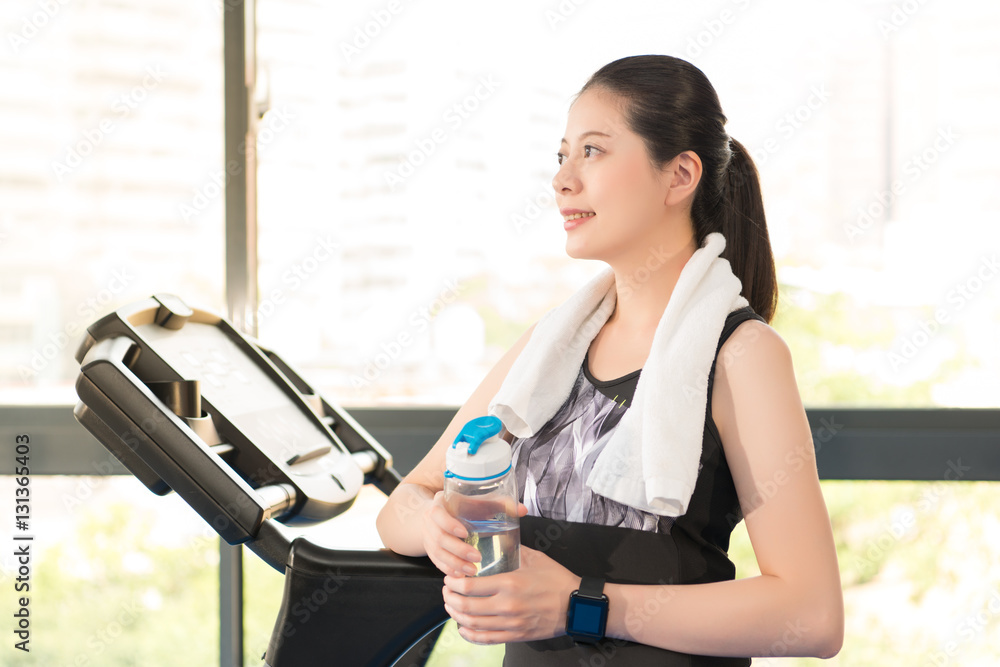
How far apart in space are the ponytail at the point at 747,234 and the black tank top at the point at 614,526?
0.52 ft

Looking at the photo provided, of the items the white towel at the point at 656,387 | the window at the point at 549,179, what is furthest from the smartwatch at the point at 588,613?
the window at the point at 549,179

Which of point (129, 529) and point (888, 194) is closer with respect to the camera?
point (888, 194)

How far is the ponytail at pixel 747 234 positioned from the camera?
46.6 inches

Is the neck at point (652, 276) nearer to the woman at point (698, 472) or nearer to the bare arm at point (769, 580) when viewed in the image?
the woman at point (698, 472)

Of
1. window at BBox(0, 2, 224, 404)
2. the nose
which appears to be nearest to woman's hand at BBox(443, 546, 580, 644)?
the nose

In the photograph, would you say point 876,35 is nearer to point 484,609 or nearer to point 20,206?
point 484,609

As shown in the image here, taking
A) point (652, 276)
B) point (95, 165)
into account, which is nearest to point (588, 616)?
point (652, 276)

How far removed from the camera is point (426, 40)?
7.10 ft

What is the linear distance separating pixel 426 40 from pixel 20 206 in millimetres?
1341

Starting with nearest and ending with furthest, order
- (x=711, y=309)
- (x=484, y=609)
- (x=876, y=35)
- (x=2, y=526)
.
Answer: (x=484, y=609), (x=711, y=309), (x=876, y=35), (x=2, y=526)

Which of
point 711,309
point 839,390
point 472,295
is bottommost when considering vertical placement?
point 839,390

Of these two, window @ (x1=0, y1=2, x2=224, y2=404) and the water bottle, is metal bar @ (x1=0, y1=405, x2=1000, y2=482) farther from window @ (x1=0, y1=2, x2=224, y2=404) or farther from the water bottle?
the water bottle

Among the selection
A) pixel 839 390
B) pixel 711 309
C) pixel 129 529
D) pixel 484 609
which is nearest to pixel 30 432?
pixel 129 529

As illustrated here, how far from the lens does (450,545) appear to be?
3.01ft
